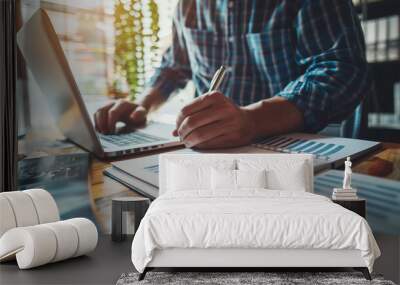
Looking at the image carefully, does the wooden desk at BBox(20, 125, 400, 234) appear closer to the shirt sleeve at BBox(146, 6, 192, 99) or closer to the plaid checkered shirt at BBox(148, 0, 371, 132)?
the shirt sleeve at BBox(146, 6, 192, 99)

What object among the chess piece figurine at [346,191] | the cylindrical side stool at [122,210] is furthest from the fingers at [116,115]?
the chess piece figurine at [346,191]

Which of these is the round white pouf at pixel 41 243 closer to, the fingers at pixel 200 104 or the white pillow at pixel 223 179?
the white pillow at pixel 223 179

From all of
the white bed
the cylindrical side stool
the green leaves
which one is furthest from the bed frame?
the green leaves

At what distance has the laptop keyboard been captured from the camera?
6.16 m

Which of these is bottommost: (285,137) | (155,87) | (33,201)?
(33,201)

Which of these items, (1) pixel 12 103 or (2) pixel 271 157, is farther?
(1) pixel 12 103

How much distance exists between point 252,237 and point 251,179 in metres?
1.36

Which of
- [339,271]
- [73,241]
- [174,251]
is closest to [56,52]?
[73,241]

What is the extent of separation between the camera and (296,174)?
5414 millimetres

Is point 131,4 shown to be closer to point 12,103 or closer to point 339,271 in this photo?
point 12,103

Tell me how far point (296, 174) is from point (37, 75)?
9.19 feet

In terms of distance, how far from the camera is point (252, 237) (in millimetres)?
3980

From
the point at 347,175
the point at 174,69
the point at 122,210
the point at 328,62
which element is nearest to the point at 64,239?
the point at 122,210

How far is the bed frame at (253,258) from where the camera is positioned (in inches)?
160
